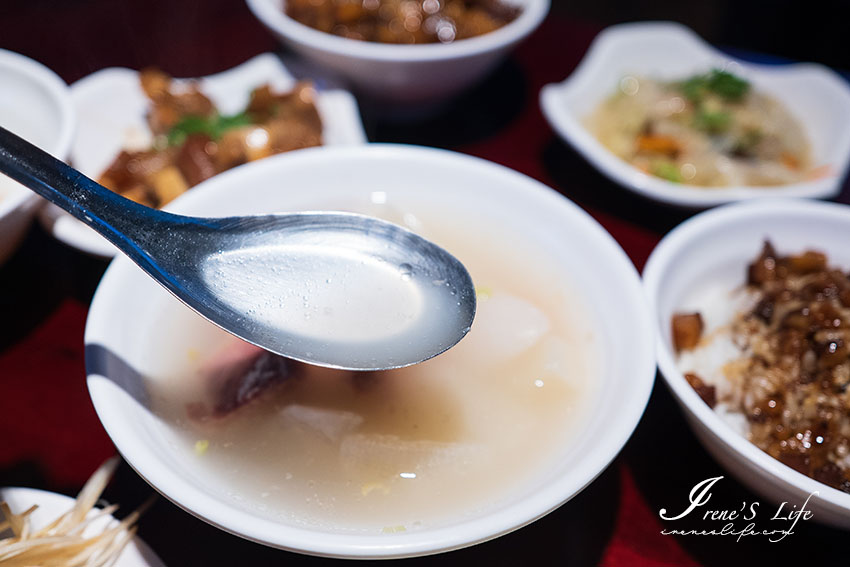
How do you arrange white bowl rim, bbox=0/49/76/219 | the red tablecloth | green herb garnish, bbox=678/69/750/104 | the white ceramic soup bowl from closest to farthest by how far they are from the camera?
1. the white ceramic soup bowl
2. the red tablecloth
3. white bowl rim, bbox=0/49/76/219
4. green herb garnish, bbox=678/69/750/104

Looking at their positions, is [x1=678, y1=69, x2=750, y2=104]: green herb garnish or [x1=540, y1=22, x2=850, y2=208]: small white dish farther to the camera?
[x1=678, y1=69, x2=750, y2=104]: green herb garnish

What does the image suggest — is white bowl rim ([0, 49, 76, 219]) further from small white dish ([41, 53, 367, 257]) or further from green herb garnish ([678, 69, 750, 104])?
green herb garnish ([678, 69, 750, 104])

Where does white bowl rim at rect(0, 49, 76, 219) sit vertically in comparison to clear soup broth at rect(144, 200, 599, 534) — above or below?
above

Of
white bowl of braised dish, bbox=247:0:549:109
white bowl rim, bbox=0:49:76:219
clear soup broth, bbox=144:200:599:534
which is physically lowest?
clear soup broth, bbox=144:200:599:534

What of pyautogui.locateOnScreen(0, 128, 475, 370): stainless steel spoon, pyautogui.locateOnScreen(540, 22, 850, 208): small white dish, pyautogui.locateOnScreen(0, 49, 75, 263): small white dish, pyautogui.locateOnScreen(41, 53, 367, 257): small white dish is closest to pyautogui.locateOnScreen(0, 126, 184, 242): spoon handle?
pyautogui.locateOnScreen(0, 128, 475, 370): stainless steel spoon

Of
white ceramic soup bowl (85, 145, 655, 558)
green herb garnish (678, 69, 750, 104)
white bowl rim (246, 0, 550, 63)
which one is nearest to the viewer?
white ceramic soup bowl (85, 145, 655, 558)

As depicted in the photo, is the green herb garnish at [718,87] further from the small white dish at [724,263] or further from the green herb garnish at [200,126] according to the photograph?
the green herb garnish at [200,126]

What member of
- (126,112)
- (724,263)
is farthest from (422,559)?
(126,112)
